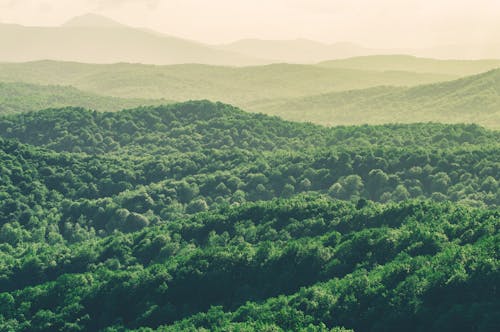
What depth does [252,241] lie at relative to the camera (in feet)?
355

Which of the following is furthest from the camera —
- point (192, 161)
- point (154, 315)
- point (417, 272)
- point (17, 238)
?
point (192, 161)

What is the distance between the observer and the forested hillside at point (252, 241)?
77438 millimetres

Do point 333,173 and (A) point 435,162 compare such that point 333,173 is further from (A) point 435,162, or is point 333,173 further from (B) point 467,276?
(B) point 467,276

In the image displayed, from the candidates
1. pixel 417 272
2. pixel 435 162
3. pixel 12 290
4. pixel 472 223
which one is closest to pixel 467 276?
pixel 417 272

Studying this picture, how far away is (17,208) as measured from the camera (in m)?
149

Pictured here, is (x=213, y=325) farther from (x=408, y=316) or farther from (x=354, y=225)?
(x=354, y=225)

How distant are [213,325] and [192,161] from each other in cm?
10328

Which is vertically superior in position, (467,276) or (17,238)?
(467,276)

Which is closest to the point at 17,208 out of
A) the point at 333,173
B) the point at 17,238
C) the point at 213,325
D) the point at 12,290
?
the point at 17,238

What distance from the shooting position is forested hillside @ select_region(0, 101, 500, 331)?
254 ft

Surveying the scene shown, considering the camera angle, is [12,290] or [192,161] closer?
[12,290]

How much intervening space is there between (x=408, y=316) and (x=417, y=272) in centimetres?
661

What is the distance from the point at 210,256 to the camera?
96938 millimetres

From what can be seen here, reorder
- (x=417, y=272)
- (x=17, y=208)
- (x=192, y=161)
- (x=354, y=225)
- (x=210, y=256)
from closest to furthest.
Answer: (x=417, y=272) → (x=210, y=256) → (x=354, y=225) → (x=17, y=208) → (x=192, y=161)
